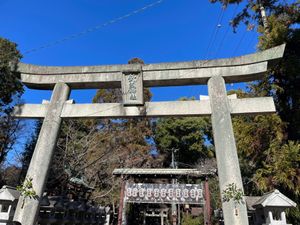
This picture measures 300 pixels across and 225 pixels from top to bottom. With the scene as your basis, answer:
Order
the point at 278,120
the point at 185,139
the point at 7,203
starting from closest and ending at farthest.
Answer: the point at 7,203 < the point at 278,120 < the point at 185,139

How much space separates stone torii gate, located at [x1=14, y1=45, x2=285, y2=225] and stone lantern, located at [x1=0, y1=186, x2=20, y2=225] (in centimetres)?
98

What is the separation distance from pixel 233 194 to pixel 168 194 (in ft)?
28.0

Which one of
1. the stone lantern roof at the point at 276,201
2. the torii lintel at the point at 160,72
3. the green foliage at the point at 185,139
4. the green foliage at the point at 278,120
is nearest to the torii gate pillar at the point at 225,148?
the torii lintel at the point at 160,72

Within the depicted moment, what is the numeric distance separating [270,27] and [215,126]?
7607 millimetres

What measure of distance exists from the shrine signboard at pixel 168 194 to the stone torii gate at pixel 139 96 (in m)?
8.12

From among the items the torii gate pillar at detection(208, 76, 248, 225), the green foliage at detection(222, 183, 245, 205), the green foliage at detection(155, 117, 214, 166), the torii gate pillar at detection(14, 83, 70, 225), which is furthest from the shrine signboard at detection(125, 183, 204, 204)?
the green foliage at detection(155, 117, 214, 166)

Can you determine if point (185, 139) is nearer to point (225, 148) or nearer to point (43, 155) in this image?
point (225, 148)

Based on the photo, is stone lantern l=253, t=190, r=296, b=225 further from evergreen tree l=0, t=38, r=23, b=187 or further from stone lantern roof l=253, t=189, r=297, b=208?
evergreen tree l=0, t=38, r=23, b=187

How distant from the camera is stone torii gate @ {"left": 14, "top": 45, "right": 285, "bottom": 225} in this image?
21.6ft

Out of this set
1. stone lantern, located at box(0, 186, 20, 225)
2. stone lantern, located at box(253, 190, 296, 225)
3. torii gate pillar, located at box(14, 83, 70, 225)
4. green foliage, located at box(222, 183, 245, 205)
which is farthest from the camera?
stone lantern, located at box(0, 186, 20, 225)

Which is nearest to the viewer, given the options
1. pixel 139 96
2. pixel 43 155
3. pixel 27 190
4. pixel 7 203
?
pixel 27 190

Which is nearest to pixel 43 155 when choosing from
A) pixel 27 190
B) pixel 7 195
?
pixel 27 190

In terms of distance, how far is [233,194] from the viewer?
225 inches

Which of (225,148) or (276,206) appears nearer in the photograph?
(276,206)
